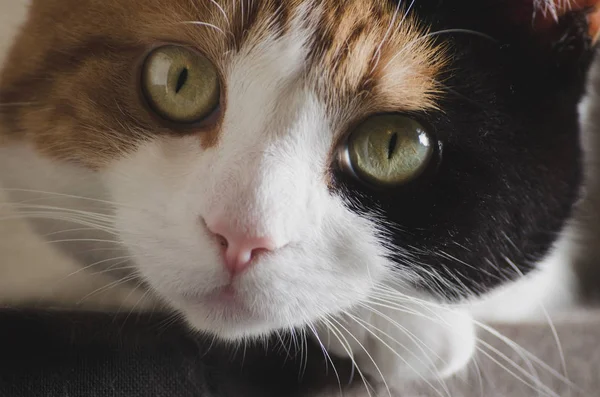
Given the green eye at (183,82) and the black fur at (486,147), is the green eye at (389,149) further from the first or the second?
the green eye at (183,82)

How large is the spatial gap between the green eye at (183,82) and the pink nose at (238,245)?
13 centimetres

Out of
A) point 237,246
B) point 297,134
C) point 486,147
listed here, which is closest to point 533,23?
point 486,147

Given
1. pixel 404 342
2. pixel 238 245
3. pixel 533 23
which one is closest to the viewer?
pixel 238 245

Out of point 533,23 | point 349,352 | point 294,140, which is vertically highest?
point 533,23

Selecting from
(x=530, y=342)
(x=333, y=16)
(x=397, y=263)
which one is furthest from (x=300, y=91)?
(x=530, y=342)

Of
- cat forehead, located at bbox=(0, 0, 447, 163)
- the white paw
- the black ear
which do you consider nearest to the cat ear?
the black ear

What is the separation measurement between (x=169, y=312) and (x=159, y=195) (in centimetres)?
18

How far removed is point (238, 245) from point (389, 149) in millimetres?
175

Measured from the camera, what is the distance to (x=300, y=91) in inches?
20.9

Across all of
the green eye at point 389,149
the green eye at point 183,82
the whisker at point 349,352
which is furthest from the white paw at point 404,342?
the green eye at point 183,82

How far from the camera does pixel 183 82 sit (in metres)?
0.56

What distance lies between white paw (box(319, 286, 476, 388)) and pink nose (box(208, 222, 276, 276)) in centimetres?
23

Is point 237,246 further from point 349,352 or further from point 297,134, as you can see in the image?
point 349,352

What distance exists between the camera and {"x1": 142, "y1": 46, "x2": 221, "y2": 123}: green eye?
55 cm
